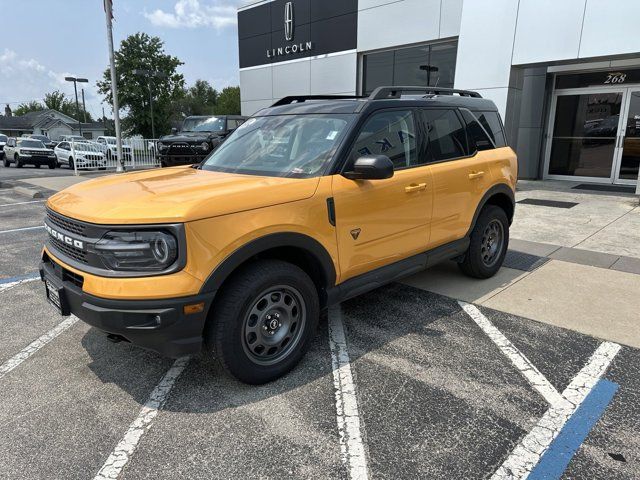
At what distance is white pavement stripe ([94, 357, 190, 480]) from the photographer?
232cm

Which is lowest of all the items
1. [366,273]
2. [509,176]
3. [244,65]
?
[366,273]

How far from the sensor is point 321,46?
16.6 metres

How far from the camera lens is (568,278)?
5.11 meters

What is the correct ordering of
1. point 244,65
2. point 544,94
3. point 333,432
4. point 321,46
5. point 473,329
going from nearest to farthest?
point 333,432 → point 473,329 → point 544,94 → point 321,46 → point 244,65

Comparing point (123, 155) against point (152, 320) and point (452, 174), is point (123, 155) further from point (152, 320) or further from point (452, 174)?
point (152, 320)

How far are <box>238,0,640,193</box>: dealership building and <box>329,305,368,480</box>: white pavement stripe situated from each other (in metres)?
9.07

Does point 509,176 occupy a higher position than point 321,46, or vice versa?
point 321,46

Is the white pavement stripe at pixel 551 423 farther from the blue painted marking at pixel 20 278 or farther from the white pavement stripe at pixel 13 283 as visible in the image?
the blue painted marking at pixel 20 278

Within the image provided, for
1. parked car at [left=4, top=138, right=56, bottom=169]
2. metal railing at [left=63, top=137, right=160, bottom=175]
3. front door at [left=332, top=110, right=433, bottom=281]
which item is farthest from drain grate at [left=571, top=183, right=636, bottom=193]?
parked car at [left=4, top=138, right=56, bottom=169]

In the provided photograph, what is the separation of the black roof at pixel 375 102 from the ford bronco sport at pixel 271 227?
2 centimetres

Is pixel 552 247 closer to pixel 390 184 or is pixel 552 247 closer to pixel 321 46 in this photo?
pixel 390 184

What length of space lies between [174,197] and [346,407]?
5.28 ft

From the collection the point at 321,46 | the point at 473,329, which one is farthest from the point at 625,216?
the point at 321,46

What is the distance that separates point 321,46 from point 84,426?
52.8 ft
